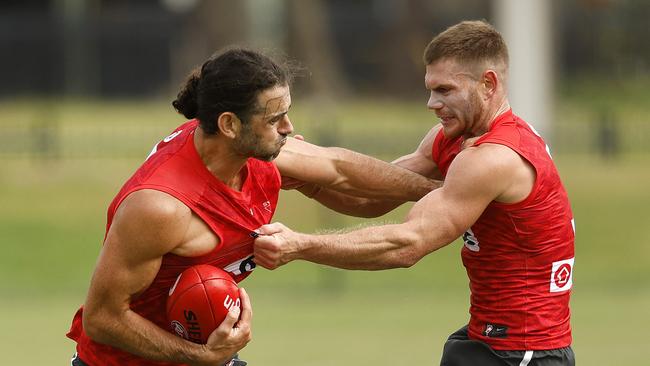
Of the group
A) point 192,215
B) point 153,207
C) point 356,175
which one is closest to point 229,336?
point 192,215

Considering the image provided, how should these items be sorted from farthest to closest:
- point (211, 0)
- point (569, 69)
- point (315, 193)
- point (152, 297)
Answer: point (569, 69) → point (211, 0) → point (315, 193) → point (152, 297)

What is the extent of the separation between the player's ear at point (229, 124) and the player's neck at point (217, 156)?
2.1 inches

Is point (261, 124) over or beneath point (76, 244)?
over

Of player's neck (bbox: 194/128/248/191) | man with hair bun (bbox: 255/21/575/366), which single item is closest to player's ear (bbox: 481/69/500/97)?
man with hair bun (bbox: 255/21/575/366)

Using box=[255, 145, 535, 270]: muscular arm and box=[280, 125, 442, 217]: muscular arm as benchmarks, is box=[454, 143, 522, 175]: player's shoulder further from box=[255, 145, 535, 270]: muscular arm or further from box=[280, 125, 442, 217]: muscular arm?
box=[280, 125, 442, 217]: muscular arm

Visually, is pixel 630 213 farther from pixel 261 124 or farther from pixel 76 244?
pixel 261 124

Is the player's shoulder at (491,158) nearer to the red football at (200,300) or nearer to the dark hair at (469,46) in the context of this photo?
the dark hair at (469,46)

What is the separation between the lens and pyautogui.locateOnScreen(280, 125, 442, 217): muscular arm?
689cm

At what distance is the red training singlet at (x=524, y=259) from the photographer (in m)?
6.08

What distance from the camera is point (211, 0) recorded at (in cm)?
2522

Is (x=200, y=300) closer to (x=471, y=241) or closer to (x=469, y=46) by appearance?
(x=471, y=241)

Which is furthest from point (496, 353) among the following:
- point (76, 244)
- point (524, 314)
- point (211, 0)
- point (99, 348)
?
point (211, 0)

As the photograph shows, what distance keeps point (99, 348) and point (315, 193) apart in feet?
5.08

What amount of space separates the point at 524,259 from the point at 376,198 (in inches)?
42.2
